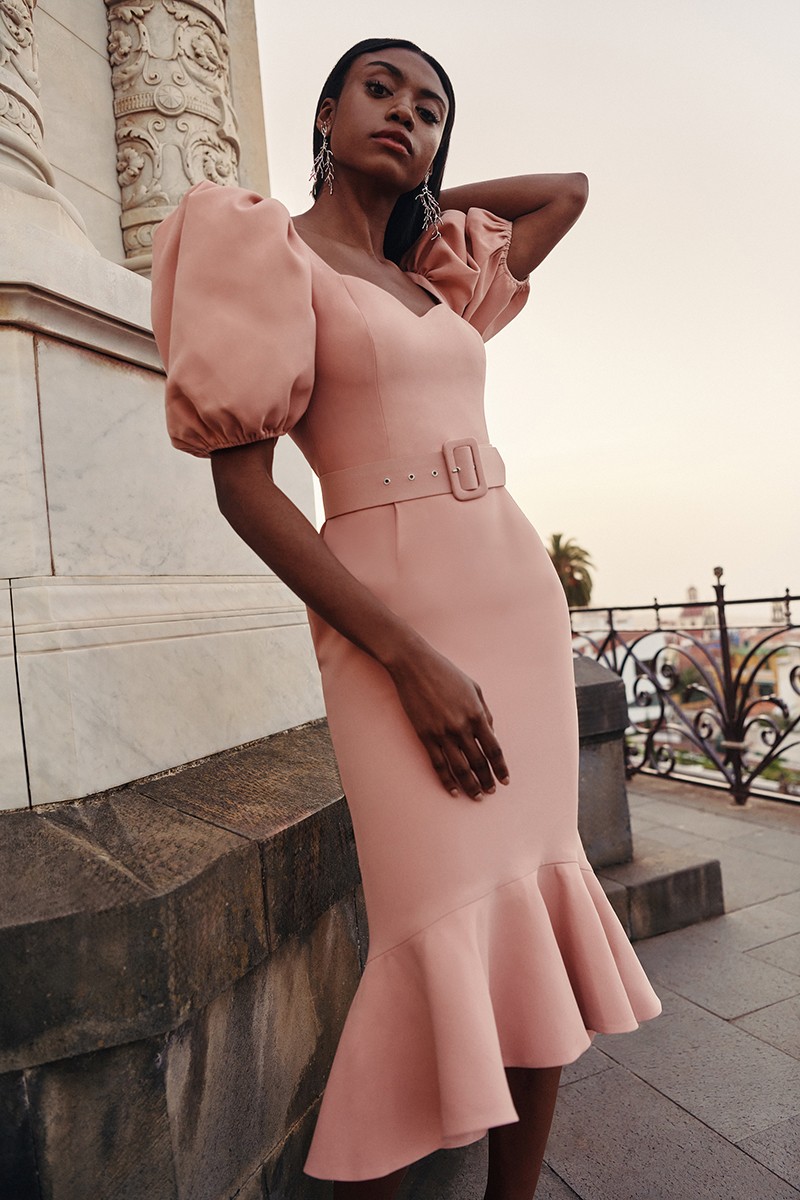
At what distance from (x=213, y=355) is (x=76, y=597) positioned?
26.8 inches

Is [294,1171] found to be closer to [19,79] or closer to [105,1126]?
[105,1126]

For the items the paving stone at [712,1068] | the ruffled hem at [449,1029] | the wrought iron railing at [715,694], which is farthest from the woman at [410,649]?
the wrought iron railing at [715,694]

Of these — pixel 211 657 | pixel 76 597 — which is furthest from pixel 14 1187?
pixel 211 657

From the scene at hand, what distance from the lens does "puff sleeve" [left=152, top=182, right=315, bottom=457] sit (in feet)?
4.00

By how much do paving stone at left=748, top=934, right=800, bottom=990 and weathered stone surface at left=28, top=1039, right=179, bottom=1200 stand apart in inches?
96.1

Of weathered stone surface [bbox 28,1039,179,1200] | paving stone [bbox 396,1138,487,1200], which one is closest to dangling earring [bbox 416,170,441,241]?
weathered stone surface [bbox 28,1039,179,1200]

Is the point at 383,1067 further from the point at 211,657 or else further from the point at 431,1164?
the point at 211,657

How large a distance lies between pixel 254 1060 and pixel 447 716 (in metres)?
Result: 0.79

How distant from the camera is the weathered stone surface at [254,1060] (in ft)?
4.27

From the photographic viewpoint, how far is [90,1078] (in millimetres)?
1209

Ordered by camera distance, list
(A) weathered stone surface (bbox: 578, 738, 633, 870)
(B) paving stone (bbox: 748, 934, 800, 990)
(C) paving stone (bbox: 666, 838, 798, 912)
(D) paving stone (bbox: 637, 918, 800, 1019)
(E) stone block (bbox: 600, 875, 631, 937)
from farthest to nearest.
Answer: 1. (C) paving stone (bbox: 666, 838, 798, 912)
2. (A) weathered stone surface (bbox: 578, 738, 633, 870)
3. (E) stone block (bbox: 600, 875, 631, 937)
4. (B) paving stone (bbox: 748, 934, 800, 990)
5. (D) paving stone (bbox: 637, 918, 800, 1019)

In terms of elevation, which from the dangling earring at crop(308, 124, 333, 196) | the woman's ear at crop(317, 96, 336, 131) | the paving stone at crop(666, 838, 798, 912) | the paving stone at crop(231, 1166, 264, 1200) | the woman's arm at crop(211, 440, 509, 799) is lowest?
the paving stone at crop(666, 838, 798, 912)

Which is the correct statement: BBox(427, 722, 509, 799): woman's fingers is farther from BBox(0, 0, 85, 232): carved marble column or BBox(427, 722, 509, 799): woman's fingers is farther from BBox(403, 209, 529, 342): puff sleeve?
BBox(0, 0, 85, 232): carved marble column

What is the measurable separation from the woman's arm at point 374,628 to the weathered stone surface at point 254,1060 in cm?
60
